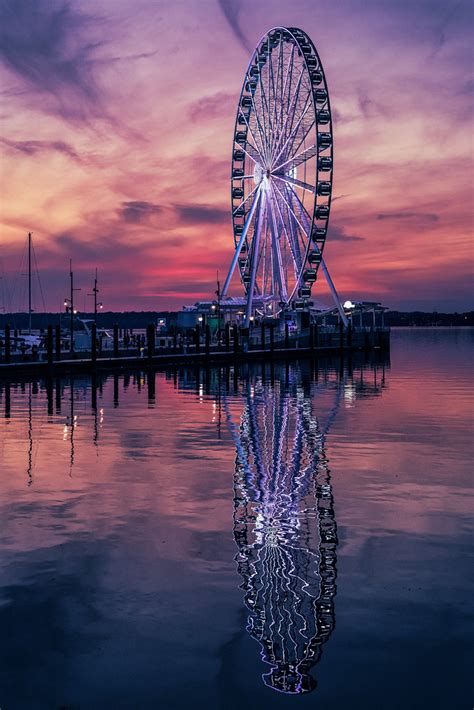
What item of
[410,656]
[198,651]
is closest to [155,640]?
[198,651]

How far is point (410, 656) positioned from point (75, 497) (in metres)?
8.69

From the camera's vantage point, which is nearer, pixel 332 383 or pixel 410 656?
pixel 410 656

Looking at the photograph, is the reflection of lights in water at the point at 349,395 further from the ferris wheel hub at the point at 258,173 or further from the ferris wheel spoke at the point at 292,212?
the ferris wheel hub at the point at 258,173

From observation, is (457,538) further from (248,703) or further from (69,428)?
(69,428)

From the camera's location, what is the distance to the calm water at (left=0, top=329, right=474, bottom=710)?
25.5ft

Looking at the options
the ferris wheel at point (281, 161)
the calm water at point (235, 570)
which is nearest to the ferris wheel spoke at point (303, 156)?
the ferris wheel at point (281, 161)

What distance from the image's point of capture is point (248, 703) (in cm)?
734

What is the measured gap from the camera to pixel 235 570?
→ 431 inches

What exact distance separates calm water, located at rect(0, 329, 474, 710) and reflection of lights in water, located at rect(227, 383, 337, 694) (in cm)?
3

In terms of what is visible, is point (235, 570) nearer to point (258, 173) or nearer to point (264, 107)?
point (264, 107)

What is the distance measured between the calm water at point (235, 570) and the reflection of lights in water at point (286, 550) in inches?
1.2

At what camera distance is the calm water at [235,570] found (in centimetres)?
777

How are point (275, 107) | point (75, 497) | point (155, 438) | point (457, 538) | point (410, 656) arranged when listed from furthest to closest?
1. point (275, 107)
2. point (155, 438)
3. point (75, 497)
4. point (457, 538)
5. point (410, 656)

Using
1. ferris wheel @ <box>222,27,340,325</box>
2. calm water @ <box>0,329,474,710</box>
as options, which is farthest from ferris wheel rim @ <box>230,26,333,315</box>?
calm water @ <box>0,329,474,710</box>
